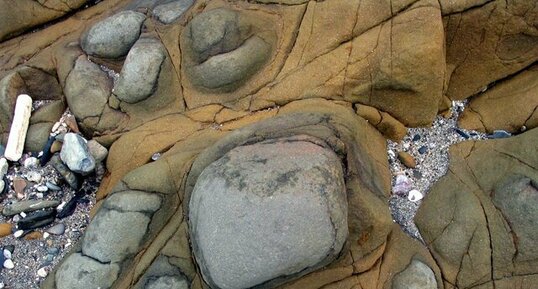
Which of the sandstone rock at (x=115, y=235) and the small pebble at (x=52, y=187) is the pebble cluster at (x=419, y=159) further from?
the small pebble at (x=52, y=187)

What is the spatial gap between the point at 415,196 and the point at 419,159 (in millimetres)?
374

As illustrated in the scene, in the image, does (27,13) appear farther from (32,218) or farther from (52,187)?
(32,218)

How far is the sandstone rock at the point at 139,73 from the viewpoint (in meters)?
4.48

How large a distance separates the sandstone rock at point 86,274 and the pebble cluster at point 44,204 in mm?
418

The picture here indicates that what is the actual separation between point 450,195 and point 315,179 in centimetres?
129

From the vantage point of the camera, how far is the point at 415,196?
13.5ft

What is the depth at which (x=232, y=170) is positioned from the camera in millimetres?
3410

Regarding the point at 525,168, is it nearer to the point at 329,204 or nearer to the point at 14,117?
the point at 329,204

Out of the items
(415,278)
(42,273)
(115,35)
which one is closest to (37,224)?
(42,273)

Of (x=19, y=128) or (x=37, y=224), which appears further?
(x=19, y=128)

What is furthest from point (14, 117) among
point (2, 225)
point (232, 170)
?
point (232, 170)

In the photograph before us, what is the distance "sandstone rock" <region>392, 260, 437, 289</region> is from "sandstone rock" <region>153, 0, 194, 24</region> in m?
2.87

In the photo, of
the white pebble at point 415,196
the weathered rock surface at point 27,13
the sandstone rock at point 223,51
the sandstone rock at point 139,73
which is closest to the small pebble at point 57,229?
the sandstone rock at point 139,73

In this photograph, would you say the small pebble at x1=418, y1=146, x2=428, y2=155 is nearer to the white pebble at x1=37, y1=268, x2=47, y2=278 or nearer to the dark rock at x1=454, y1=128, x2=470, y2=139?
the dark rock at x1=454, y1=128, x2=470, y2=139
